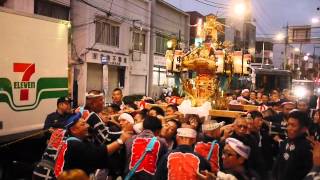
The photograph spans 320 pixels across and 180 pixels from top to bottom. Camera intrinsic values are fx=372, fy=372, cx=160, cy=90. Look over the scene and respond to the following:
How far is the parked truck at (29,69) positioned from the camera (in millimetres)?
6270

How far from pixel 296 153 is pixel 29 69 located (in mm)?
4764

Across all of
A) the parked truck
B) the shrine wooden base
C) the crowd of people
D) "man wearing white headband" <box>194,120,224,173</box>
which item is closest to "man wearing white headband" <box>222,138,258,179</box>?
the crowd of people

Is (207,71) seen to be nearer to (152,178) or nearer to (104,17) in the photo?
(152,178)

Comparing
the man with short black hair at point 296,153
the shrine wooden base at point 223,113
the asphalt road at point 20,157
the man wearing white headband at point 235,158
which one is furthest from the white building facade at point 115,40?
the man wearing white headband at point 235,158

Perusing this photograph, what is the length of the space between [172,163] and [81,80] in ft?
51.1

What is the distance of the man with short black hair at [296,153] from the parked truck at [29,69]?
14.5ft

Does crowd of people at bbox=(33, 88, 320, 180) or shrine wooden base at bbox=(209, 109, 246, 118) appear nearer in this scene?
crowd of people at bbox=(33, 88, 320, 180)

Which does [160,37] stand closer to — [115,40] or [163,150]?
[115,40]

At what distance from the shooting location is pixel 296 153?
487cm

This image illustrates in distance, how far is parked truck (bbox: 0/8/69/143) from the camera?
6.27m

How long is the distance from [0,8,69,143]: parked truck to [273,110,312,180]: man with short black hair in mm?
4408

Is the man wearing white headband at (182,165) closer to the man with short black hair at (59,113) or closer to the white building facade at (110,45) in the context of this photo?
the man with short black hair at (59,113)

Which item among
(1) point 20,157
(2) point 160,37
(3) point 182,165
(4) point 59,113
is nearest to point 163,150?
(3) point 182,165

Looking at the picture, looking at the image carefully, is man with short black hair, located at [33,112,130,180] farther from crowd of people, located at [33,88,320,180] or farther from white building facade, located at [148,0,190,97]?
white building facade, located at [148,0,190,97]
